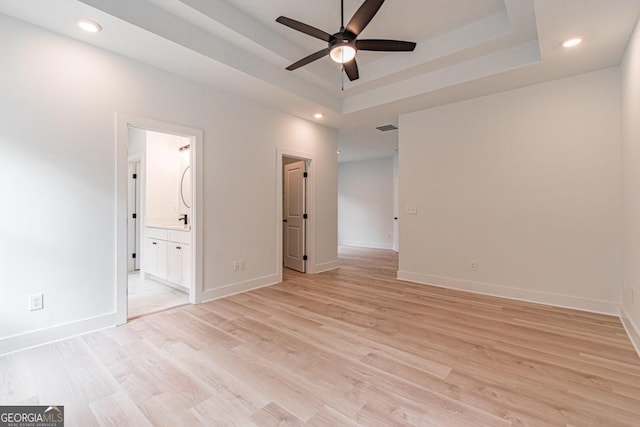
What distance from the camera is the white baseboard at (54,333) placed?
2.33m

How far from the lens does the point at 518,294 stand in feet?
12.3

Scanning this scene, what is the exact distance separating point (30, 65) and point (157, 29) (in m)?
1.09

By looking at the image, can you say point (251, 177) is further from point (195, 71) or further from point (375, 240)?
point (375, 240)

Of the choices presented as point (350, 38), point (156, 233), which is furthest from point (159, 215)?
point (350, 38)

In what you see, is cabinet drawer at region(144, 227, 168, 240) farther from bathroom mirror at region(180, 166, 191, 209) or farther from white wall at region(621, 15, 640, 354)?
white wall at region(621, 15, 640, 354)

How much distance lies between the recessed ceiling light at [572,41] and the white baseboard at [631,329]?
2.60 meters

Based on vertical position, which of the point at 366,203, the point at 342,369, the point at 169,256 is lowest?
the point at 342,369

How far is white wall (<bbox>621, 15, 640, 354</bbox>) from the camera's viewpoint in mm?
2436

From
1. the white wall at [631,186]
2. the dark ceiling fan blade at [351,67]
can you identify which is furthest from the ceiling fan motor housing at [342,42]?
the white wall at [631,186]

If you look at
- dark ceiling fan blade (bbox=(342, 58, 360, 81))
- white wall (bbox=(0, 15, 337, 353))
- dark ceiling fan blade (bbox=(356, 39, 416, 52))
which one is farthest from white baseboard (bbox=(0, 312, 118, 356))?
dark ceiling fan blade (bbox=(356, 39, 416, 52))

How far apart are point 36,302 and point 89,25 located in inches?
94.7

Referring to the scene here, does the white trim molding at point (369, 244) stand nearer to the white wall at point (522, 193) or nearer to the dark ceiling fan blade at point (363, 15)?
the white wall at point (522, 193)

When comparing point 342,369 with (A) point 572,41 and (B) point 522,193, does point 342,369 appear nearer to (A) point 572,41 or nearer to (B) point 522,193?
(B) point 522,193

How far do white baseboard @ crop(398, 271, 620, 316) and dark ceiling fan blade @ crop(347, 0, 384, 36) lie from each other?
141 inches
